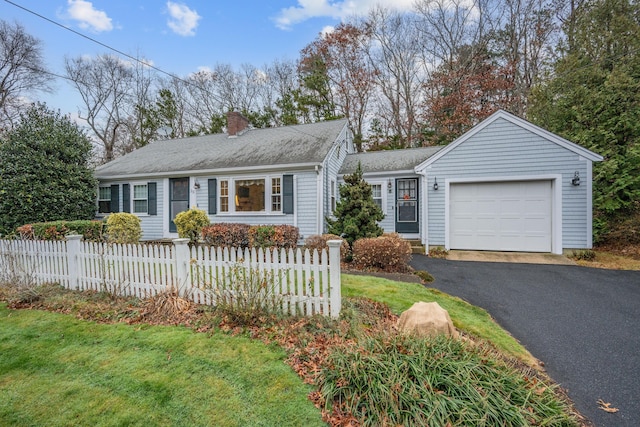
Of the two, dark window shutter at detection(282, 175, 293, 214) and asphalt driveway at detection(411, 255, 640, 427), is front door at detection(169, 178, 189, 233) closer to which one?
dark window shutter at detection(282, 175, 293, 214)

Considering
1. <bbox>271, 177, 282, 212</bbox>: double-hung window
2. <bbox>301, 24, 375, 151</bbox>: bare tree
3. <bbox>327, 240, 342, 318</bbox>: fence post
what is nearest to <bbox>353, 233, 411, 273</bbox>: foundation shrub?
<bbox>327, 240, 342, 318</bbox>: fence post

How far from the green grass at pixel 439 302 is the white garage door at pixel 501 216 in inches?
179

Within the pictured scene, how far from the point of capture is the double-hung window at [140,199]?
12.2 metres

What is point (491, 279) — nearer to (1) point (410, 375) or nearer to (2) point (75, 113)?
(1) point (410, 375)

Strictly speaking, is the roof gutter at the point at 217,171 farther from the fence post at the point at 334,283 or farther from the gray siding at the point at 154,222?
the fence post at the point at 334,283

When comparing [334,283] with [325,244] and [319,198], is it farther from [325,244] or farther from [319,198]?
[319,198]

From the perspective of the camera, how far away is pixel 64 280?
16.8 ft

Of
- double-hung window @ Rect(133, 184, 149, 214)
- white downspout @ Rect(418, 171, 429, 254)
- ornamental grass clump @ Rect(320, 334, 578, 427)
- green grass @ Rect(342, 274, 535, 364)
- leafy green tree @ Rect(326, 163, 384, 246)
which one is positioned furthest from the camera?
double-hung window @ Rect(133, 184, 149, 214)

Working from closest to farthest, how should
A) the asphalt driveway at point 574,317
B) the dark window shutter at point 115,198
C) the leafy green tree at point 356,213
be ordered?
the asphalt driveway at point 574,317 < the leafy green tree at point 356,213 < the dark window shutter at point 115,198

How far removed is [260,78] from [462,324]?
24163 millimetres

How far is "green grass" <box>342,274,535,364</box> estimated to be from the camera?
3529 mm

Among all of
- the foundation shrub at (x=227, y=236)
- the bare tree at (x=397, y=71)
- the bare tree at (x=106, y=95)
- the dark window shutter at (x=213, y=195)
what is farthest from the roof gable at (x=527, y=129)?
the bare tree at (x=106, y=95)

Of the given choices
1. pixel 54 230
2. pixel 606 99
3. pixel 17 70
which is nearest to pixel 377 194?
pixel 606 99

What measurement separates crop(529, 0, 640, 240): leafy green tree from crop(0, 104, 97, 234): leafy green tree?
1827 cm
